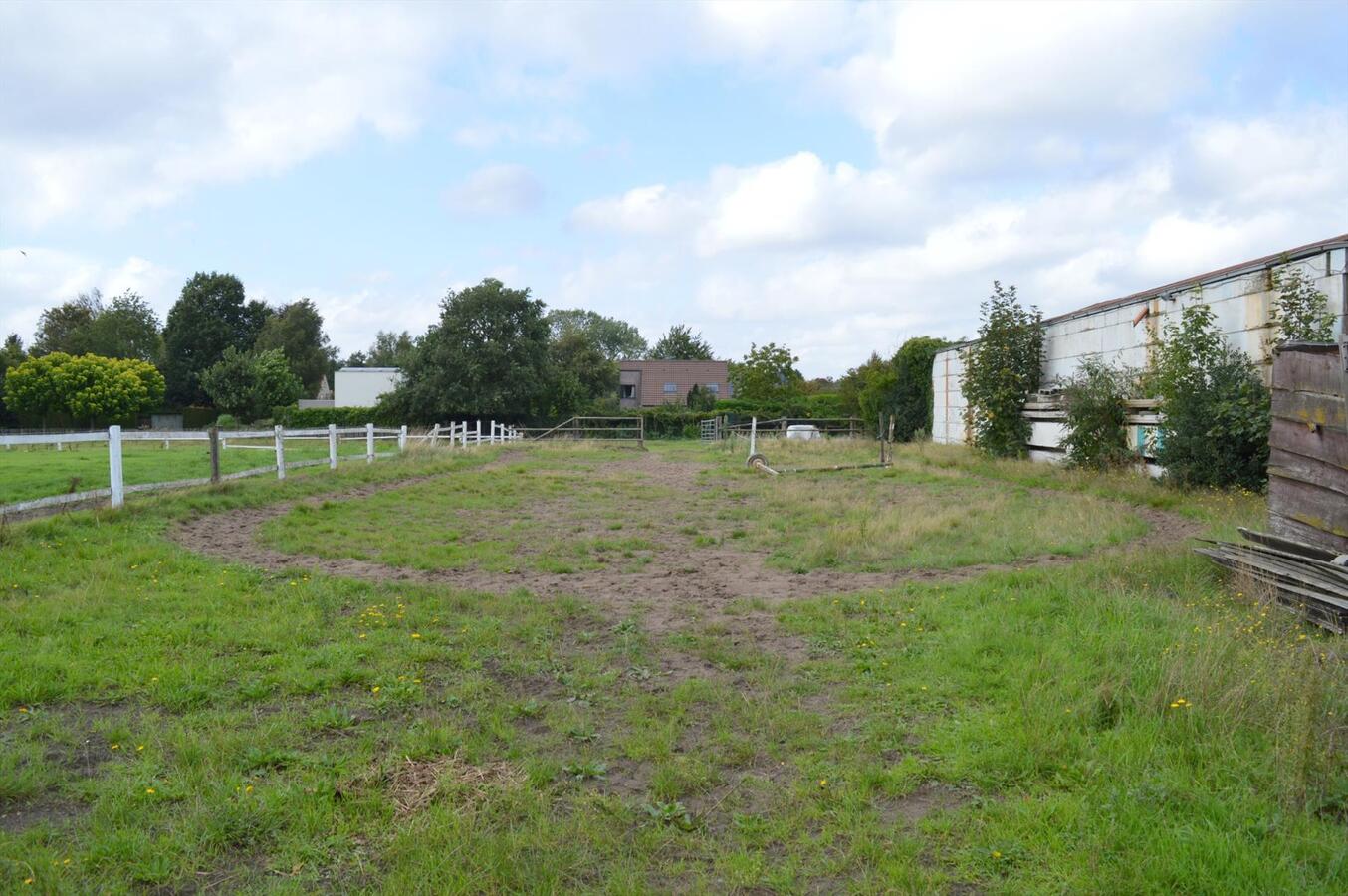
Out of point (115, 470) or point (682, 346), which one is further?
point (682, 346)

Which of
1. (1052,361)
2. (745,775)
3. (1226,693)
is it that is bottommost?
(745,775)

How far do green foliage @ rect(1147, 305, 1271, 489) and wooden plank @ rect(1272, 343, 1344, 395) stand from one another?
569 cm

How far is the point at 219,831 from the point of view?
11.3 ft

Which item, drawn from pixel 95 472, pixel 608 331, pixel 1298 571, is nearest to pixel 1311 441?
pixel 1298 571

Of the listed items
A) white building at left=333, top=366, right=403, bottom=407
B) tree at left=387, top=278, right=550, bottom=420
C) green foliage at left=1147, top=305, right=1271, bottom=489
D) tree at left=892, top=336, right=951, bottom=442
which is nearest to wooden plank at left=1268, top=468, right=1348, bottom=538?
green foliage at left=1147, top=305, right=1271, bottom=489

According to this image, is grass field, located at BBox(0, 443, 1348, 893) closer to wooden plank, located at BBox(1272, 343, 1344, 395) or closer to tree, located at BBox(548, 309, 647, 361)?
wooden plank, located at BBox(1272, 343, 1344, 395)

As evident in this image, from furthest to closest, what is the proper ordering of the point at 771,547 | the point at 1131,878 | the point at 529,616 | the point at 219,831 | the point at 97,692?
1. the point at 771,547
2. the point at 529,616
3. the point at 97,692
4. the point at 219,831
5. the point at 1131,878

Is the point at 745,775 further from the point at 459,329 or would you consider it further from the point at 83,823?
the point at 459,329

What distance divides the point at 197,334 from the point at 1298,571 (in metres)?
68.9

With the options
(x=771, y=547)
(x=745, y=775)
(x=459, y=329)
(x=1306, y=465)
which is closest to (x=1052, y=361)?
(x=771, y=547)

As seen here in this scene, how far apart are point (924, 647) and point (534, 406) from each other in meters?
49.0

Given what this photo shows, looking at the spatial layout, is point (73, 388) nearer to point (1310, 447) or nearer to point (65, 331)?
point (65, 331)

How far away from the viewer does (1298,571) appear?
625cm

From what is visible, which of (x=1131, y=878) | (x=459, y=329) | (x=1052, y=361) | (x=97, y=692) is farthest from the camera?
(x=459, y=329)
